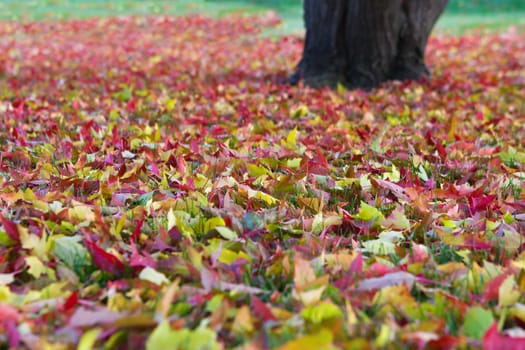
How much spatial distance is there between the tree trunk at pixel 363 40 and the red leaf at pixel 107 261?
4.63 meters

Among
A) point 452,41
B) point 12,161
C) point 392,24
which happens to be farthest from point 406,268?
point 452,41

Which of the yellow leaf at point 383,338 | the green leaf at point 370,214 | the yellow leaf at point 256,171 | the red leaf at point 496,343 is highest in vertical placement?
the red leaf at point 496,343

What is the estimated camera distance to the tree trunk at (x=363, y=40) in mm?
6094

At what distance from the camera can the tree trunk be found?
6.09m

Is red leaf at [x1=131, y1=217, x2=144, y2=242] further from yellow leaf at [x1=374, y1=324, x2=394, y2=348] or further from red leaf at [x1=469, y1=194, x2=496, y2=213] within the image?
red leaf at [x1=469, y1=194, x2=496, y2=213]

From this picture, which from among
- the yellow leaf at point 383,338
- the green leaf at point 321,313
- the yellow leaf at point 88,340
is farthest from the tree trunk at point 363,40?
the yellow leaf at point 88,340

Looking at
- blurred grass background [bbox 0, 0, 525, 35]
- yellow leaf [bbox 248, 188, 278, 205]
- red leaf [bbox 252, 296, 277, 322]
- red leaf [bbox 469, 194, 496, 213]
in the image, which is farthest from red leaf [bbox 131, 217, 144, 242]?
blurred grass background [bbox 0, 0, 525, 35]

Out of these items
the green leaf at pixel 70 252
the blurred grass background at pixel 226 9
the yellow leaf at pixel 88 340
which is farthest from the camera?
the blurred grass background at pixel 226 9

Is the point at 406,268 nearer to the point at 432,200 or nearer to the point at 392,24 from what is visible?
the point at 432,200

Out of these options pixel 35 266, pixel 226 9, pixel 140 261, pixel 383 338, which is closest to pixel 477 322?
pixel 383 338

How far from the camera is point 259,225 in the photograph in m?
2.12

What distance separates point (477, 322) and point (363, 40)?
16.8ft

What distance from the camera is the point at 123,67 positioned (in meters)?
7.84

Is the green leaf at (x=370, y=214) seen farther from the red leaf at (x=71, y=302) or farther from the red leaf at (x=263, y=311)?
the red leaf at (x=71, y=302)
